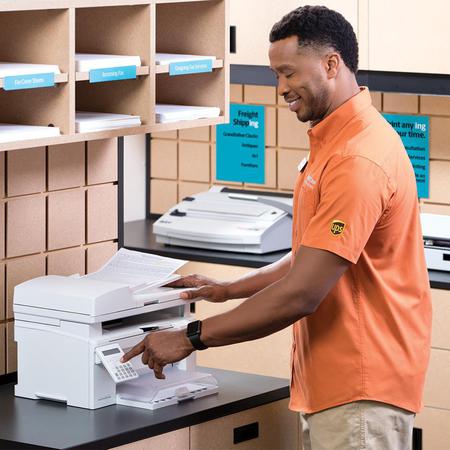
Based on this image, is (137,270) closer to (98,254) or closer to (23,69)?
(98,254)

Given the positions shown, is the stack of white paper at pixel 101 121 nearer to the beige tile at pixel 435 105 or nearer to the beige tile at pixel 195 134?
the beige tile at pixel 435 105

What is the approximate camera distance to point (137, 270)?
10.9ft

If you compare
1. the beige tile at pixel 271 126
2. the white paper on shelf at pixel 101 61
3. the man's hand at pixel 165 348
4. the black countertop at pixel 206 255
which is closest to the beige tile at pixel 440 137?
the black countertop at pixel 206 255

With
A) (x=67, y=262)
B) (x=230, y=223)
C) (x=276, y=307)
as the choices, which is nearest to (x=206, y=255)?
(x=230, y=223)

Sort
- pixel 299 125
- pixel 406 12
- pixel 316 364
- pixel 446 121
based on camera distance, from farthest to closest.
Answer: pixel 299 125 → pixel 446 121 → pixel 406 12 → pixel 316 364

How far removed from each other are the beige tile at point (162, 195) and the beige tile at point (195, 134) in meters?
0.22

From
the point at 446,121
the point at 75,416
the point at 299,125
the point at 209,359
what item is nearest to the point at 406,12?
the point at 446,121

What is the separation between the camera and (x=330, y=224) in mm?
2654

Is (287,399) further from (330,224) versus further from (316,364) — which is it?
(330,224)

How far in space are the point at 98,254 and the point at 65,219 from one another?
0.19 metres

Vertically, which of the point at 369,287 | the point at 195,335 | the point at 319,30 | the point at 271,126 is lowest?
the point at 195,335

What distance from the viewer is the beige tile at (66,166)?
11.4ft

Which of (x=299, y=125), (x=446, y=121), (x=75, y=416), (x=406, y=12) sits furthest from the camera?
(x=299, y=125)

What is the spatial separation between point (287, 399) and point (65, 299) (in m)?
0.70
